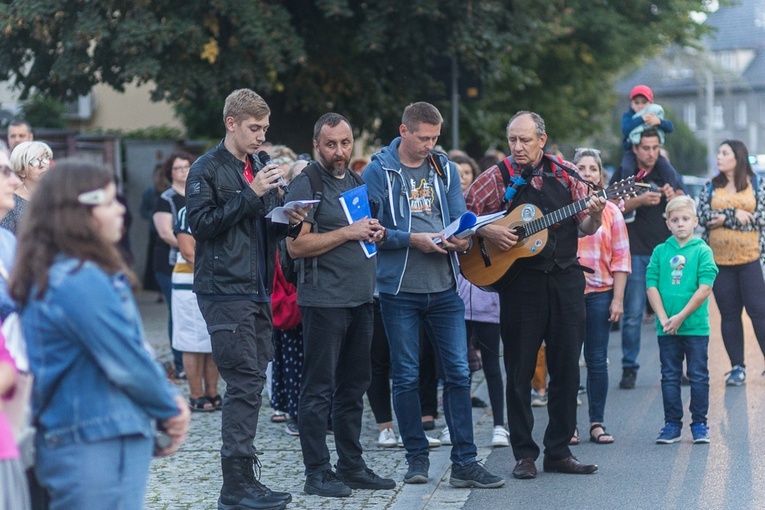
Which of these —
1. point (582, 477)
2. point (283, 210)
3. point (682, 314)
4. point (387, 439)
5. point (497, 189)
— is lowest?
point (582, 477)

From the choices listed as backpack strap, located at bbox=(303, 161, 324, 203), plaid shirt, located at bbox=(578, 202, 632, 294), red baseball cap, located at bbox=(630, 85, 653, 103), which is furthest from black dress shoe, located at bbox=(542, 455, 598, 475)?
red baseball cap, located at bbox=(630, 85, 653, 103)

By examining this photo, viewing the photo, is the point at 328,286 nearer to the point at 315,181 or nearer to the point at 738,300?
the point at 315,181

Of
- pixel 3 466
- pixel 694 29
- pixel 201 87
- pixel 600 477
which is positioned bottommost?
pixel 600 477

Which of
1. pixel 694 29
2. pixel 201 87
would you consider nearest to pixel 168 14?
pixel 201 87

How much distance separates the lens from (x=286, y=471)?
6941 mm

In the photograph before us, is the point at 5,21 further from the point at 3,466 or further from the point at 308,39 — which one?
Answer: the point at 3,466

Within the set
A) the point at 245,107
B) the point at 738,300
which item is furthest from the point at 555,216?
→ the point at 738,300

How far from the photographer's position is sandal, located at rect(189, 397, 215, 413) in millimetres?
8922

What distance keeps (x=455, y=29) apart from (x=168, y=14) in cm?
348

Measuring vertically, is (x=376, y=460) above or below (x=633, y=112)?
below

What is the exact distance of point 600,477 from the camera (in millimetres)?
6652

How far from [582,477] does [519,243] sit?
1.42m

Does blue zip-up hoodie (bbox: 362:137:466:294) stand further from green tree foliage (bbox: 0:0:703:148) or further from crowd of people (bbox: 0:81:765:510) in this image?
green tree foliage (bbox: 0:0:703:148)

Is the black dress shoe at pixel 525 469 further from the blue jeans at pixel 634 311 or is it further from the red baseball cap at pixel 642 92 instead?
the red baseball cap at pixel 642 92
